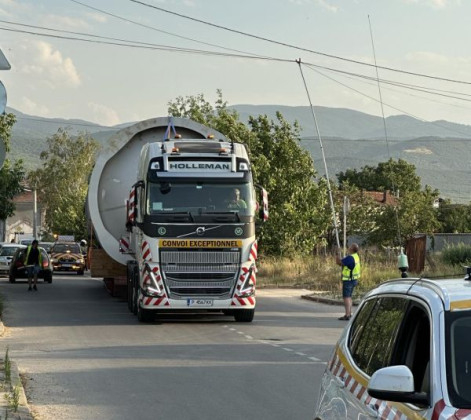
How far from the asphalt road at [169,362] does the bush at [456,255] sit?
11.2 metres

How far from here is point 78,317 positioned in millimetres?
24312

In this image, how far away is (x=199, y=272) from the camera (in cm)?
2164

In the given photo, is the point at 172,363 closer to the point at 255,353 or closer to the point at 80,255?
the point at 255,353

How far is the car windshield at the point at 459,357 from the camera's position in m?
4.75

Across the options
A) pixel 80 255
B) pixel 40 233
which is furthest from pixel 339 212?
pixel 40 233

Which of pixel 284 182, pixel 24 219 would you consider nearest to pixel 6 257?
pixel 284 182

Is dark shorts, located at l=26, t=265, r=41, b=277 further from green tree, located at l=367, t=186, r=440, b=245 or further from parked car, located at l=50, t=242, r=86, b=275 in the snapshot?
green tree, located at l=367, t=186, r=440, b=245

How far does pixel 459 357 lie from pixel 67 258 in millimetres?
51340

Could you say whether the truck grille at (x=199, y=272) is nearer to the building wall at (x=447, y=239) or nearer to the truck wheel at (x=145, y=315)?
the truck wheel at (x=145, y=315)

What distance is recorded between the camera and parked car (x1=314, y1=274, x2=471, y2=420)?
480cm

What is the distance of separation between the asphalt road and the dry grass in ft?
23.7

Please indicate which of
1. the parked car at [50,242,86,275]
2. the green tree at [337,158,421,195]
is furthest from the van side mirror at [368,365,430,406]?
the green tree at [337,158,421,195]

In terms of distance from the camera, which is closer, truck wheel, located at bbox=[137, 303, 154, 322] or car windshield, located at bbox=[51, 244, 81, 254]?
truck wheel, located at bbox=[137, 303, 154, 322]

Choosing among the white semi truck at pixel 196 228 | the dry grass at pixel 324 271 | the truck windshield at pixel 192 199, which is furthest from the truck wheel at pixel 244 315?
the dry grass at pixel 324 271
